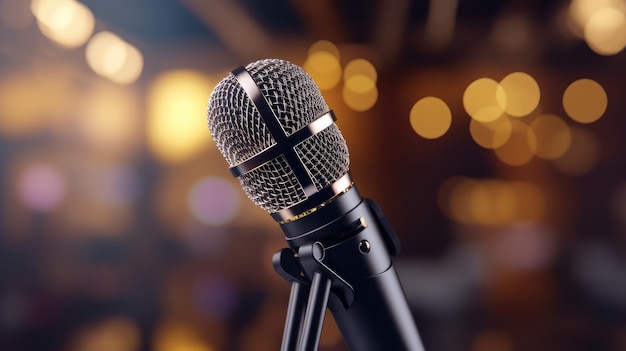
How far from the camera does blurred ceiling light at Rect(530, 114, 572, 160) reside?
3.31 m

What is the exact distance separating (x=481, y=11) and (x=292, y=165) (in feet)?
10.0

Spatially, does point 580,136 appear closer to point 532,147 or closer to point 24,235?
point 532,147

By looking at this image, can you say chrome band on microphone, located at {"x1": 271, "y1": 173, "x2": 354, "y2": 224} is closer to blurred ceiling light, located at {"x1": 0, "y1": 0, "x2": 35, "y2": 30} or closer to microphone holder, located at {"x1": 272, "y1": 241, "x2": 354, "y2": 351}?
microphone holder, located at {"x1": 272, "y1": 241, "x2": 354, "y2": 351}

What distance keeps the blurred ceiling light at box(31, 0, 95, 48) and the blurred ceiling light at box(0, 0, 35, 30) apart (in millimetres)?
40

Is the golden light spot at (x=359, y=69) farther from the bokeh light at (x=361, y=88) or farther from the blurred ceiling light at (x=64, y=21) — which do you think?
the blurred ceiling light at (x=64, y=21)

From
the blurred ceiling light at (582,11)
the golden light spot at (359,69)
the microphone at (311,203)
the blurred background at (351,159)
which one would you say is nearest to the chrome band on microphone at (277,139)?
the microphone at (311,203)

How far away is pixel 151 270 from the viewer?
10.2 feet

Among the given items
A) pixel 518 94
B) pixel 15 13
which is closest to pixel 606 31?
pixel 518 94

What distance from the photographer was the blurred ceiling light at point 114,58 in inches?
117

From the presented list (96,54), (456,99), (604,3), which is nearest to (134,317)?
(96,54)

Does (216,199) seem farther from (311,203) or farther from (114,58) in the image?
(311,203)

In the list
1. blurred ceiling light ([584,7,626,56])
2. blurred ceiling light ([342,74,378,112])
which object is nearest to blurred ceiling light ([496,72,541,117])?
blurred ceiling light ([584,7,626,56])

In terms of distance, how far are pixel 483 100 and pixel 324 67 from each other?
96 centimetres

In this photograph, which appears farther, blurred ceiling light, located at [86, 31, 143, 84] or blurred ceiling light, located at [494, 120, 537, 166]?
blurred ceiling light, located at [494, 120, 537, 166]
